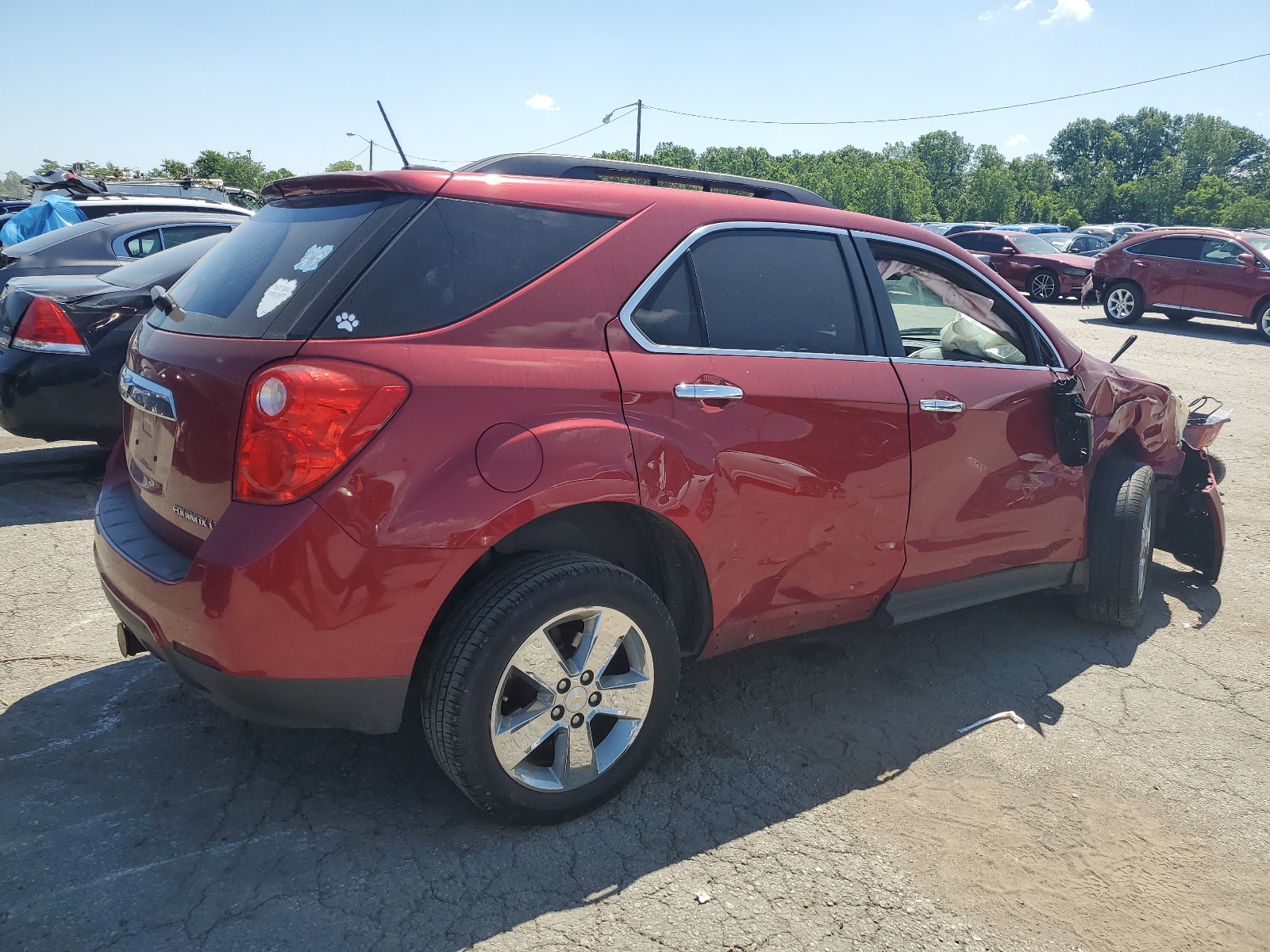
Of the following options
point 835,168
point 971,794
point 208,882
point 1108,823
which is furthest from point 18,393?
point 835,168

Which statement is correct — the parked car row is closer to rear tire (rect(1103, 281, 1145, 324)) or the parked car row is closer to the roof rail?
the roof rail

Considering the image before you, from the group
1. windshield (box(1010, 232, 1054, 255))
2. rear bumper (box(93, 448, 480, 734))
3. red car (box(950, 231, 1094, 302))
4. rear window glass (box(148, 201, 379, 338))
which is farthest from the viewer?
windshield (box(1010, 232, 1054, 255))

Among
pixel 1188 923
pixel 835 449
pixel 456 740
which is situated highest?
pixel 835 449

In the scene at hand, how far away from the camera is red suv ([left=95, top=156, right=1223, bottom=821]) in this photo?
2.26m

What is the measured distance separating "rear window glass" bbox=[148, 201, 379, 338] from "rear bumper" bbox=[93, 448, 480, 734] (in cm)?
57

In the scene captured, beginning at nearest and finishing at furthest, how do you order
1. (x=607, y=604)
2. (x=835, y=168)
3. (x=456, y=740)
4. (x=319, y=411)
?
(x=319, y=411), (x=456, y=740), (x=607, y=604), (x=835, y=168)

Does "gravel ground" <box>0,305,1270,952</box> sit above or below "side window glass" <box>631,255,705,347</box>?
below

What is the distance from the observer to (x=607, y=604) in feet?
8.43

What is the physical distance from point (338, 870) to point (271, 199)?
6.74 ft

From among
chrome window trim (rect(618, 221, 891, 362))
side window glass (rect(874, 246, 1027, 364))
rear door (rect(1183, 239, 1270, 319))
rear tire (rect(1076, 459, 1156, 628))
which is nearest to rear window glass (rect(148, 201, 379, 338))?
chrome window trim (rect(618, 221, 891, 362))

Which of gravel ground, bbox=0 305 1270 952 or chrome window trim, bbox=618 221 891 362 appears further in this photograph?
chrome window trim, bbox=618 221 891 362

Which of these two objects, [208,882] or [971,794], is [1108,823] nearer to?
[971,794]

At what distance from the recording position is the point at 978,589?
375 centimetres

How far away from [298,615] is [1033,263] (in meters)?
21.5
